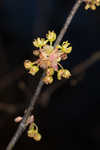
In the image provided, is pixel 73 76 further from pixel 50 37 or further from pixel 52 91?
pixel 50 37

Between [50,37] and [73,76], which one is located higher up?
[73,76]

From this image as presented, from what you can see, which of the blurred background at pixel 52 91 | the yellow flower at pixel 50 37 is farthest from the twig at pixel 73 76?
the yellow flower at pixel 50 37

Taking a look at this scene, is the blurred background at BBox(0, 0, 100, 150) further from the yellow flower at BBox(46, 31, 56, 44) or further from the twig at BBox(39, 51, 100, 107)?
the yellow flower at BBox(46, 31, 56, 44)

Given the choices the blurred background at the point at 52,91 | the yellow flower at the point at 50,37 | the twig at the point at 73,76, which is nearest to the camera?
the yellow flower at the point at 50,37

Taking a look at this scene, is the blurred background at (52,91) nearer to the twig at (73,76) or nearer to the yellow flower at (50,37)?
the twig at (73,76)

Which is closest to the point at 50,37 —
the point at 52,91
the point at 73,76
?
the point at 73,76

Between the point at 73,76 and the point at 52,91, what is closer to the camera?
the point at 73,76

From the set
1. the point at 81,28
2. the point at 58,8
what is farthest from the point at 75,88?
the point at 58,8

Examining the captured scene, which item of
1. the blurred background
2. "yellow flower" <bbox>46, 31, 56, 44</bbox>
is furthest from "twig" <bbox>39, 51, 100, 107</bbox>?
"yellow flower" <bbox>46, 31, 56, 44</bbox>
